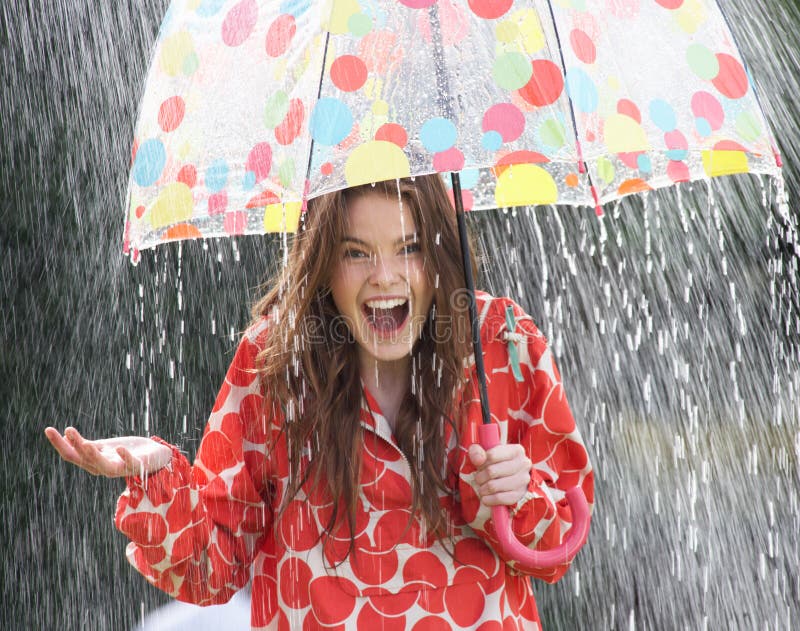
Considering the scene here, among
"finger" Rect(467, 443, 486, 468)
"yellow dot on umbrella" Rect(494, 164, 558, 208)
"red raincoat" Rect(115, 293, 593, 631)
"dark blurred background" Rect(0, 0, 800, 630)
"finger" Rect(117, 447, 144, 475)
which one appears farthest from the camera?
"dark blurred background" Rect(0, 0, 800, 630)

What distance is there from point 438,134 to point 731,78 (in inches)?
25.1

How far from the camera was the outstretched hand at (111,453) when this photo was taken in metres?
1.69

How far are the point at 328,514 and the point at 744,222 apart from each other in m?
3.24

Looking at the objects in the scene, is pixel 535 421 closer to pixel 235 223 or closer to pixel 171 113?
pixel 235 223

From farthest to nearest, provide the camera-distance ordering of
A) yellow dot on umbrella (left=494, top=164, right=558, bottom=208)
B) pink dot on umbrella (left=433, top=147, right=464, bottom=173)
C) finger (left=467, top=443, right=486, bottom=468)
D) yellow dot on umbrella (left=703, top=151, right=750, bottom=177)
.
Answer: yellow dot on umbrella (left=494, top=164, right=558, bottom=208), yellow dot on umbrella (left=703, top=151, right=750, bottom=177), finger (left=467, top=443, right=486, bottom=468), pink dot on umbrella (left=433, top=147, right=464, bottom=173)

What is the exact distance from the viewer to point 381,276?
199 centimetres

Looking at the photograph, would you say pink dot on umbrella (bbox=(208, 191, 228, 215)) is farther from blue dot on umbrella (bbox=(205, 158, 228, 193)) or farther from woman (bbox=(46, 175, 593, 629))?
woman (bbox=(46, 175, 593, 629))

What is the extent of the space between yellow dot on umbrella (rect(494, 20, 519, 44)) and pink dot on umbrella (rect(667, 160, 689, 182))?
2.14 feet

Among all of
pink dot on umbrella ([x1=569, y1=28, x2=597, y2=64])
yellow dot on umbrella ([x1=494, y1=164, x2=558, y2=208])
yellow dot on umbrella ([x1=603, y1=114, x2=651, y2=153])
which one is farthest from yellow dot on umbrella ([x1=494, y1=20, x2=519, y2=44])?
yellow dot on umbrella ([x1=494, y1=164, x2=558, y2=208])

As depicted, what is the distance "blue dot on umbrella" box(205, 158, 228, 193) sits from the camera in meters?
1.81

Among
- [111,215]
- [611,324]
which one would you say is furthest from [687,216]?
[111,215]

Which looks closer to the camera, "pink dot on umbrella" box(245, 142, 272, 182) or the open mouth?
"pink dot on umbrella" box(245, 142, 272, 182)

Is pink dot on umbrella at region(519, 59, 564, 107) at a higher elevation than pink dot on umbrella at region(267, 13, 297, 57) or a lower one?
lower

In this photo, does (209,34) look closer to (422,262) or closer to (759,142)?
(422,262)
